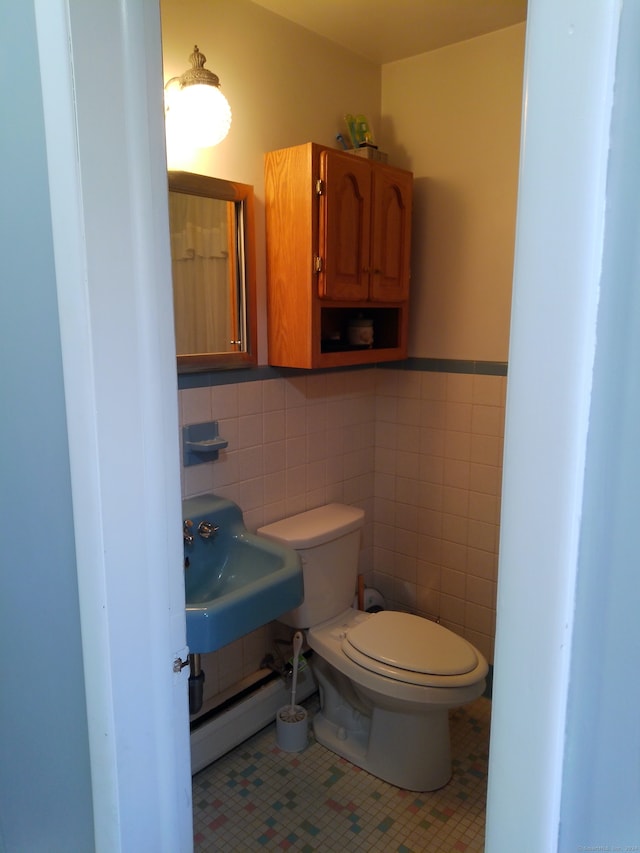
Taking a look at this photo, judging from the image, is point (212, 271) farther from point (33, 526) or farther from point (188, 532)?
point (33, 526)

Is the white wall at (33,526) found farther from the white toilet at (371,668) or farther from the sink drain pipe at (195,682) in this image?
the white toilet at (371,668)

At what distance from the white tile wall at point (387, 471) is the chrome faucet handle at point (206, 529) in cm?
11

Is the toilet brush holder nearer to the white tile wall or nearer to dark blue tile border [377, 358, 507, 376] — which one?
the white tile wall

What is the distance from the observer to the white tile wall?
6.40 feet

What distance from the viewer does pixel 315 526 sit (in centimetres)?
201

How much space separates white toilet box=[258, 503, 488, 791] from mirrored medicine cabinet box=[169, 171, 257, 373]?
624 mm

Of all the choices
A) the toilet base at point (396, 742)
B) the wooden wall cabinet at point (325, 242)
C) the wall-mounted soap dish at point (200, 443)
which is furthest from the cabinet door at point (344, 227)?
the toilet base at point (396, 742)

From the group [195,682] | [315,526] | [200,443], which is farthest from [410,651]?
[200,443]

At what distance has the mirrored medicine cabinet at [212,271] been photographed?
1.69 meters

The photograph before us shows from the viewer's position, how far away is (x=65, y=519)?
83cm

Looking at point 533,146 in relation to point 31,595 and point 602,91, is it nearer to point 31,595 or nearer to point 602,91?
point 602,91

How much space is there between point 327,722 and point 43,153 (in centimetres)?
196

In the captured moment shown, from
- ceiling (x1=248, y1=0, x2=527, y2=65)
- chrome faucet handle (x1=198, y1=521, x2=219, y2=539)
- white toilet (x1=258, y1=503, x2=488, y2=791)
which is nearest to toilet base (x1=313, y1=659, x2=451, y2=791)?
white toilet (x1=258, y1=503, x2=488, y2=791)

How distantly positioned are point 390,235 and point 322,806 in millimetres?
1849
